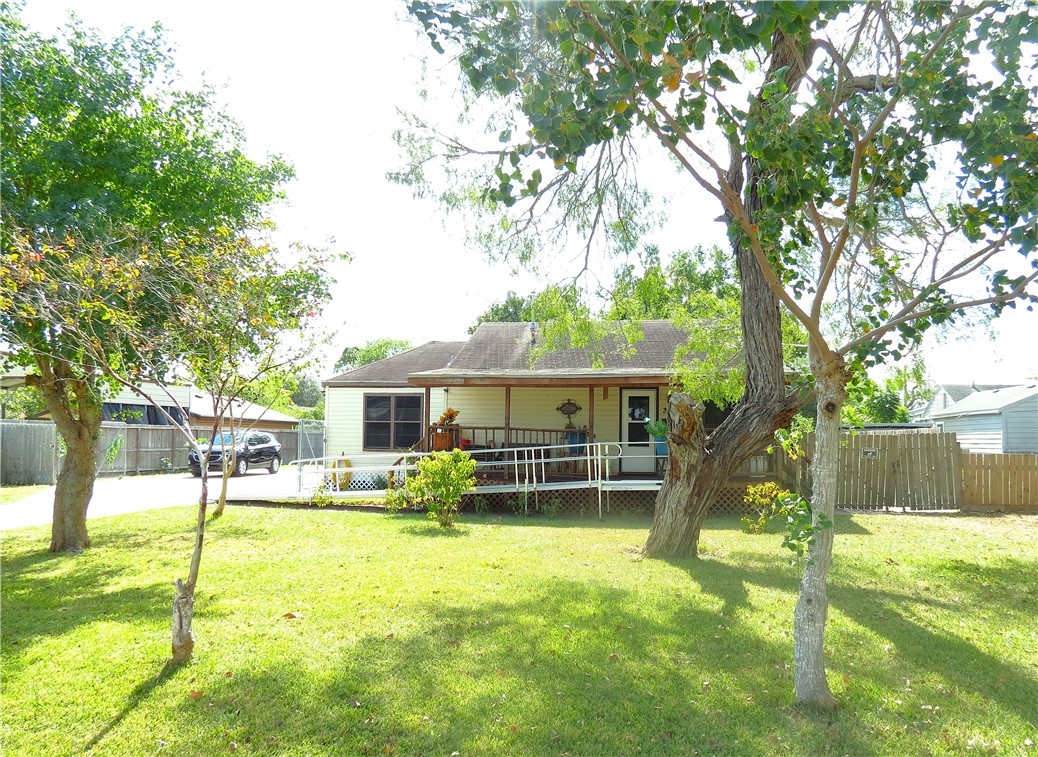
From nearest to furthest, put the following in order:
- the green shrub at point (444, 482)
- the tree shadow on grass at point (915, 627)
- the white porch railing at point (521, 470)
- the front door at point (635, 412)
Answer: the tree shadow on grass at point (915, 627) < the green shrub at point (444, 482) < the white porch railing at point (521, 470) < the front door at point (635, 412)

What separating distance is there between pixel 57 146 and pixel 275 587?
6.02 m

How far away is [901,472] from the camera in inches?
600

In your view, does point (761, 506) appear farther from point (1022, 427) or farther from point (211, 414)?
point (211, 414)

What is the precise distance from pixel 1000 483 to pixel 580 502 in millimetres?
9490

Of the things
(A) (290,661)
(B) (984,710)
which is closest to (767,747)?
(B) (984,710)

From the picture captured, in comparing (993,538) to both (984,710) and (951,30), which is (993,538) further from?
(951,30)

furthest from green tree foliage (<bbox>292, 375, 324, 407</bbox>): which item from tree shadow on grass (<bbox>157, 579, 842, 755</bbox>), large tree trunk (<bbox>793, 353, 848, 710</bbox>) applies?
large tree trunk (<bbox>793, 353, 848, 710</bbox>)

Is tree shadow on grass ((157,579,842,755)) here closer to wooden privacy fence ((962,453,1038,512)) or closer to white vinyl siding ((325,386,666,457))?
white vinyl siding ((325,386,666,457))

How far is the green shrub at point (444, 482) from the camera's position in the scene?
1184cm

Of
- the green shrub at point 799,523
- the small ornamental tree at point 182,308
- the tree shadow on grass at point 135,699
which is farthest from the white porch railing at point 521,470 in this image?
the green shrub at point 799,523

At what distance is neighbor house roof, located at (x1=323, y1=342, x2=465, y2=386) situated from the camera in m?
19.5

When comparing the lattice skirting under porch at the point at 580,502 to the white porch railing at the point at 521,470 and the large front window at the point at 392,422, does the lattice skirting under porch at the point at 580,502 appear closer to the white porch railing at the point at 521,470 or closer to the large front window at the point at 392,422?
the white porch railing at the point at 521,470

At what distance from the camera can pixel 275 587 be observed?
289 inches

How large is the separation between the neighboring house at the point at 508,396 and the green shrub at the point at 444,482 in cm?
270
